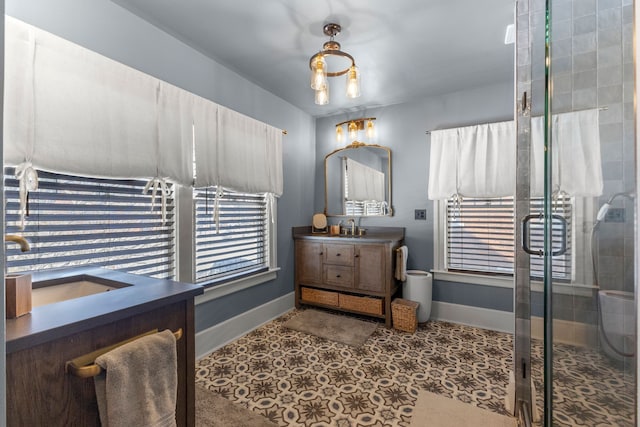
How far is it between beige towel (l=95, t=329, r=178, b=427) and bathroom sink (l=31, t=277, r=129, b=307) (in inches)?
17.3

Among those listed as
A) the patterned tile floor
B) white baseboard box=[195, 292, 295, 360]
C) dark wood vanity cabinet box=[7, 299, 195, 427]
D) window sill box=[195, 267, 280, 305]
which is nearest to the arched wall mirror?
window sill box=[195, 267, 280, 305]

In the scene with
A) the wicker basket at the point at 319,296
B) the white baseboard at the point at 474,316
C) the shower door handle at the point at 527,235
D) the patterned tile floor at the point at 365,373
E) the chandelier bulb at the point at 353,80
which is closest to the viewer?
the shower door handle at the point at 527,235

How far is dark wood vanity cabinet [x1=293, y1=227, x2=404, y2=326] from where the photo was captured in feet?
9.59

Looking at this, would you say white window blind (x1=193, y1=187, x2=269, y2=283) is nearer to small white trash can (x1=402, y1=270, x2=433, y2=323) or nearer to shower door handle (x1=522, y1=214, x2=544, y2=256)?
small white trash can (x1=402, y1=270, x2=433, y2=323)

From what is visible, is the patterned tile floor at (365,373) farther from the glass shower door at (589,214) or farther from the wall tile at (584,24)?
the wall tile at (584,24)

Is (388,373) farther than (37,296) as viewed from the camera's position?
Yes

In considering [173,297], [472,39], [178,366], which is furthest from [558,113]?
[178,366]

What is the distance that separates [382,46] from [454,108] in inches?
51.2

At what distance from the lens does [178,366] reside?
1176 mm

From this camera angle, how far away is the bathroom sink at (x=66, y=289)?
1.29 metres

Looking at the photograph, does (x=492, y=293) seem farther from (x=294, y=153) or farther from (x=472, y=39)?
(x=294, y=153)

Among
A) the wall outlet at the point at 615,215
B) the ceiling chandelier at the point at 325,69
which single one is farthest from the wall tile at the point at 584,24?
the ceiling chandelier at the point at 325,69

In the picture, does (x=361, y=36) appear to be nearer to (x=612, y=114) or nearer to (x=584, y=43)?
(x=584, y=43)

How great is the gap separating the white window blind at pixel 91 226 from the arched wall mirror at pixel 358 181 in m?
2.03
